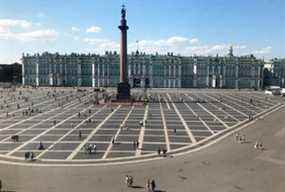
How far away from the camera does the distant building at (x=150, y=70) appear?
507 feet

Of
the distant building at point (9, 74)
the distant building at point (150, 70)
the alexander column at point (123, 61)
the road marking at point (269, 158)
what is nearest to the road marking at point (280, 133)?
the road marking at point (269, 158)

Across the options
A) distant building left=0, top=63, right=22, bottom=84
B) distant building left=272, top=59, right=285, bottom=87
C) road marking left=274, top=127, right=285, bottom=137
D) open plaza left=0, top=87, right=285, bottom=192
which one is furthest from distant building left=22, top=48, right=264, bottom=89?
road marking left=274, top=127, right=285, bottom=137

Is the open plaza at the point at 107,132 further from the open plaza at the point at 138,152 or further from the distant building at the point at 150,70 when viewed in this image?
the distant building at the point at 150,70

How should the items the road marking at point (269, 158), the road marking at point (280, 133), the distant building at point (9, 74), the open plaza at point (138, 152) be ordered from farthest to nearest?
the distant building at point (9, 74) < the road marking at point (280, 133) < the road marking at point (269, 158) < the open plaza at point (138, 152)

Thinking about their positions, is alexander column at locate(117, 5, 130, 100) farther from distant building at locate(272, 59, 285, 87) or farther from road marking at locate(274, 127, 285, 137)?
distant building at locate(272, 59, 285, 87)

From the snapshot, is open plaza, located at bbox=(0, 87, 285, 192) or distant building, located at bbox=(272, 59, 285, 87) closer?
open plaza, located at bbox=(0, 87, 285, 192)

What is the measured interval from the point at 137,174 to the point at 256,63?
14050cm

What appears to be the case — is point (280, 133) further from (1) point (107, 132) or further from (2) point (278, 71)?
(2) point (278, 71)

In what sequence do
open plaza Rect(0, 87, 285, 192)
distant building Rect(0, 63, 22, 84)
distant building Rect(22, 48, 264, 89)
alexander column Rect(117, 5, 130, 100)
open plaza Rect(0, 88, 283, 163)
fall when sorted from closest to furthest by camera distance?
open plaza Rect(0, 87, 285, 192) → open plaza Rect(0, 88, 283, 163) → alexander column Rect(117, 5, 130, 100) → distant building Rect(22, 48, 264, 89) → distant building Rect(0, 63, 22, 84)

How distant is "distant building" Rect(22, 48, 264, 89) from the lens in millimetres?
154625

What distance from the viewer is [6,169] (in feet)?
91.6

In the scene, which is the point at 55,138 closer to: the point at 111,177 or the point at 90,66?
the point at 111,177

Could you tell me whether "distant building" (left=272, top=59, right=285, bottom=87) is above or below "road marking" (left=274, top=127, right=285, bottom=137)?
above

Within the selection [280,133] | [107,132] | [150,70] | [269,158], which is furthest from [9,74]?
[269,158]
